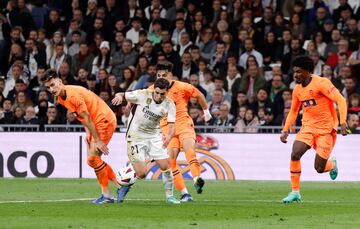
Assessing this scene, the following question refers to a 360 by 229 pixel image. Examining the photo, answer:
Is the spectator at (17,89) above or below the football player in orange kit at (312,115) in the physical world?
below

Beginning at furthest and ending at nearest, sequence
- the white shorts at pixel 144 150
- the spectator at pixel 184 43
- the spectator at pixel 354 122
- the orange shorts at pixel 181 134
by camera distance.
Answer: the spectator at pixel 184 43 → the spectator at pixel 354 122 → the orange shorts at pixel 181 134 → the white shorts at pixel 144 150

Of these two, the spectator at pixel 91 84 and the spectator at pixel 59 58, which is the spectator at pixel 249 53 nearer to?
the spectator at pixel 91 84

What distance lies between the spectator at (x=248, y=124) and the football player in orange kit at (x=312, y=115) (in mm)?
7459

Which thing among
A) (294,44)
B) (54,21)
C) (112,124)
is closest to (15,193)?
(112,124)

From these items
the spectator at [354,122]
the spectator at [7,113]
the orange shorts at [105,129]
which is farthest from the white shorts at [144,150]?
the spectator at [7,113]

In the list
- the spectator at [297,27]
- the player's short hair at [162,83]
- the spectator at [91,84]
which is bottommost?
the spectator at [91,84]

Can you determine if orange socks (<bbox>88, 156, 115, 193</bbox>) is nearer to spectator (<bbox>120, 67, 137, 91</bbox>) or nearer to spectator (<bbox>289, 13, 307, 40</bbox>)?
spectator (<bbox>120, 67, 137, 91</bbox>)

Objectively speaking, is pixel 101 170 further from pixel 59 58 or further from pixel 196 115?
pixel 59 58

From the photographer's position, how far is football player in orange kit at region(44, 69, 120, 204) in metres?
17.0

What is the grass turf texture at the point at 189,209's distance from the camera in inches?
557

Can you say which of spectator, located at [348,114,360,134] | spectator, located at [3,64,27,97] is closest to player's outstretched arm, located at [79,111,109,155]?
spectator, located at [348,114,360,134]

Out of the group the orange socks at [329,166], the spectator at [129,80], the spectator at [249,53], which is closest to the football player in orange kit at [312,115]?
the orange socks at [329,166]

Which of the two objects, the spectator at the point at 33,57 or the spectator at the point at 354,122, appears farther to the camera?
the spectator at the point at 33,57

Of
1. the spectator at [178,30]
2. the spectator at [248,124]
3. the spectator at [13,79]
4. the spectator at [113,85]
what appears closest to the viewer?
the spectator at [248,124]
